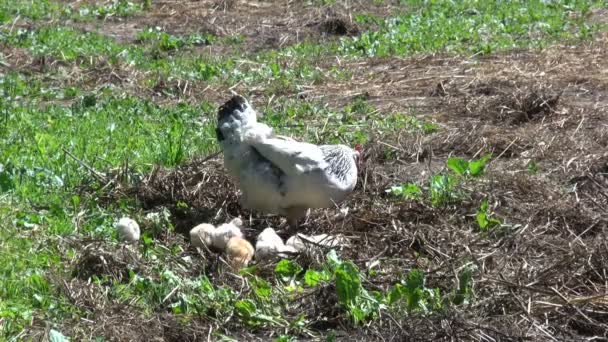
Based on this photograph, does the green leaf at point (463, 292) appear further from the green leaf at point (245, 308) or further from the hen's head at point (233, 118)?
the hen's head at point (233, 118)

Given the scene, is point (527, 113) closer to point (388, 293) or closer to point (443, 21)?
point (388, 293)

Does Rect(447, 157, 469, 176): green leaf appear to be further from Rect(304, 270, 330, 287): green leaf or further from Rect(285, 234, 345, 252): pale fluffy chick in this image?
Rect(304, 270, 330, 287): green leaf

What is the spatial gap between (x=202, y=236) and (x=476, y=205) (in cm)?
157

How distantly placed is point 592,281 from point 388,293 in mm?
935

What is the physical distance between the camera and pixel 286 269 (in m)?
5.75

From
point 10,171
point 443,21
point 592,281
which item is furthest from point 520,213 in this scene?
point 443,21

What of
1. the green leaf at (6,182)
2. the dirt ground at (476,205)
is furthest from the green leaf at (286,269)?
the green leaf at (6,182)

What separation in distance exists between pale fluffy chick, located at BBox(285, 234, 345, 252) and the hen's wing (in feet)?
1.19

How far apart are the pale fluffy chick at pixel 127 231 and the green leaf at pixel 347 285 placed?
1378 mm

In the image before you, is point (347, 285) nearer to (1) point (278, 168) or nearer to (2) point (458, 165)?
(1) point (278, 168)

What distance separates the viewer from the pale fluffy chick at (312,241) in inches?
236

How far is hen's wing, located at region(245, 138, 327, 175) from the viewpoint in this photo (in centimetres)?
626

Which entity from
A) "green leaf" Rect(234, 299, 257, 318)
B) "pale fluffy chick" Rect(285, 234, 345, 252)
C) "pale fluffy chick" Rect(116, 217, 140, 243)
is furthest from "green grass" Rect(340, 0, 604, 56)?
"green leaf" Rect(234, 299, 257, 318)

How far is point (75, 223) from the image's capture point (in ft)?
21.1
